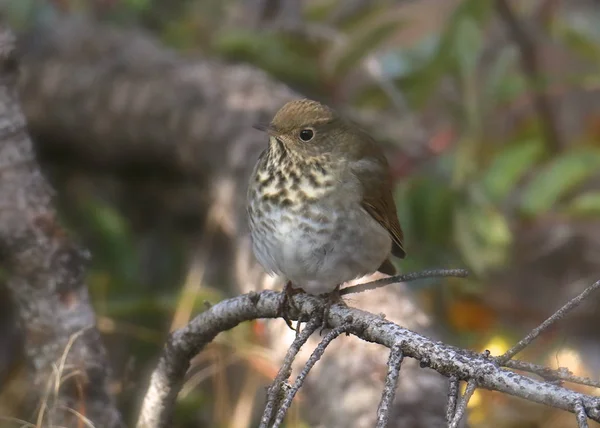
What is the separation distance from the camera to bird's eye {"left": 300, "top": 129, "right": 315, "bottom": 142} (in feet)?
7.03

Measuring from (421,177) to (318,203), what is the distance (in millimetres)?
1421

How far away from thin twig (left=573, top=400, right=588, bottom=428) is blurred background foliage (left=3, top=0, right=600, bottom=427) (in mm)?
1742

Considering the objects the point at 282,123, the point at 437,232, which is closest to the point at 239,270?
the point at 437,232

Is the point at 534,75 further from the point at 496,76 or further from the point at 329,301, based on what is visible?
the point at 329,301

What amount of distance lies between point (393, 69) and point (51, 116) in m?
1.67

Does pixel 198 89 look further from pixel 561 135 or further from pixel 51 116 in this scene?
pixel 561 135

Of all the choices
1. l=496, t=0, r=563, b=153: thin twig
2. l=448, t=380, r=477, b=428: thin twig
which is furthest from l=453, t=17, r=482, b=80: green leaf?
l=448, t=380, r=477, b=428: thin twig

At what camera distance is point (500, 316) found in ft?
12.6

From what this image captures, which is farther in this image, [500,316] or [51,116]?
[51,116]

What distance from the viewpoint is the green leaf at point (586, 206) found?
3.09 m

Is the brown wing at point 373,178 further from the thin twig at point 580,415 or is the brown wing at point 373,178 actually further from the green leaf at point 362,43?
the green leaf at point 362,43

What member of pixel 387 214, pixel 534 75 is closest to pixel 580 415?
pixel 387 214

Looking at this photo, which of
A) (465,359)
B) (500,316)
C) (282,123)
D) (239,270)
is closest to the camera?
(465,359)

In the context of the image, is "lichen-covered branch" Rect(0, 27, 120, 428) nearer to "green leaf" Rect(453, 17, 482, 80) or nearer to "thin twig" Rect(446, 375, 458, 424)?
"thin twig" Rect(446, 375, 458, 424)
